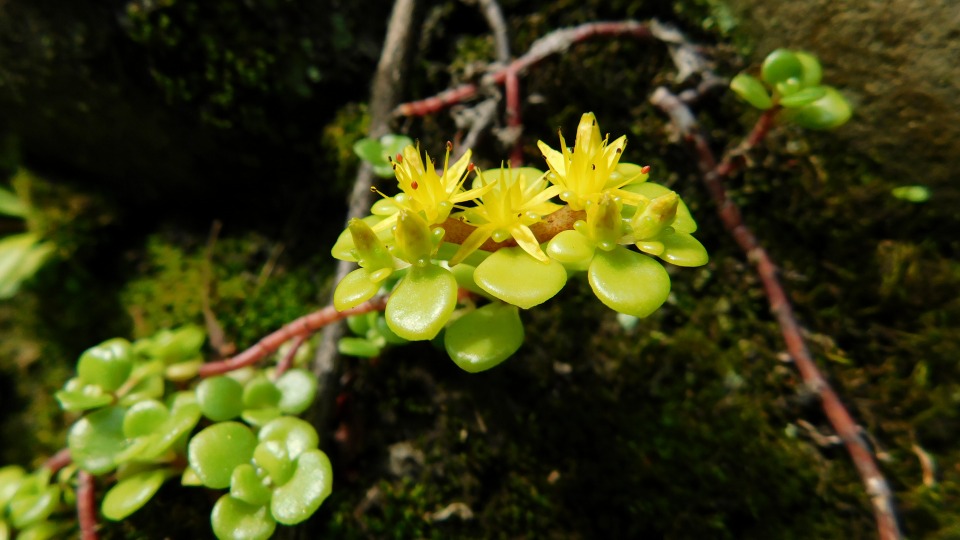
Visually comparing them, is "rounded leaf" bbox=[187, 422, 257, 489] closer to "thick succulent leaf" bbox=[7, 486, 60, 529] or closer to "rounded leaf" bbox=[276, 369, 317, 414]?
"rounded leaf" bbox=[276, 369, 317, 414]

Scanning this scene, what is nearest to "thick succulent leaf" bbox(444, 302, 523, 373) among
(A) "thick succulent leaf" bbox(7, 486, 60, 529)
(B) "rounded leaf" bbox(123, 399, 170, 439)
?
(B) "rounded leaf" bbox(123, 399, 170, 439)

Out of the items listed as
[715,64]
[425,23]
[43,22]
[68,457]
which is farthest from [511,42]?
[68,457]

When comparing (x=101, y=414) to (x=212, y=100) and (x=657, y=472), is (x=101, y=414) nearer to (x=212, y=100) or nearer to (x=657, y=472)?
(x=212, y=100)

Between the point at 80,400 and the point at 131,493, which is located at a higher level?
the point at 80,400

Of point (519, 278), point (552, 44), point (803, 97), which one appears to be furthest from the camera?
point (552, 44)

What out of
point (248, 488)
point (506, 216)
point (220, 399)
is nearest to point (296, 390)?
point (220, 399)

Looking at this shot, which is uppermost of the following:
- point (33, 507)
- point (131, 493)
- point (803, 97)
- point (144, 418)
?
point (803, 97)

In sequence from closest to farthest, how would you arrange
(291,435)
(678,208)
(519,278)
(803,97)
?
(519,278) → (678,208) → (291,435) → (803,97)

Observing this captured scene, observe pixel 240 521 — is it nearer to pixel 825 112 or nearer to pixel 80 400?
pixel 80 400
